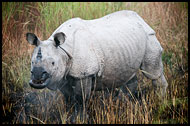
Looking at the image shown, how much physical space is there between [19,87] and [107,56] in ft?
6.72

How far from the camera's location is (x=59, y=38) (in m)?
3.42

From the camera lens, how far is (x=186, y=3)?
6625 millimetres

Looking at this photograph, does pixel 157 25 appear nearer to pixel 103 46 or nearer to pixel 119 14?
pixel 119 14

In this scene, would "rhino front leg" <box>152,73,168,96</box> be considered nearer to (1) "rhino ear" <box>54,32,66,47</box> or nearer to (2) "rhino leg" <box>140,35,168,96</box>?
(2) "rhino leg" <box>140,35,168,96</box>

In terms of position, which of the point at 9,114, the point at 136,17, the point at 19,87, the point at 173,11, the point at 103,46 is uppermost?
the point at 173,11

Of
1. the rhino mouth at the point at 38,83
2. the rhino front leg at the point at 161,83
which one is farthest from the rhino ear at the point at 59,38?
the rhino front leg at the point at 161,83

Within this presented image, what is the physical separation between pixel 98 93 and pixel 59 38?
180 centimetres

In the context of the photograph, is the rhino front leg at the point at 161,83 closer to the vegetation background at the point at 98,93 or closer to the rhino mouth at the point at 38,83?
the vegetation background at the point at 98,93

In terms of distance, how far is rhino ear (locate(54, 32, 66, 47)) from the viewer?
3393 millimetres

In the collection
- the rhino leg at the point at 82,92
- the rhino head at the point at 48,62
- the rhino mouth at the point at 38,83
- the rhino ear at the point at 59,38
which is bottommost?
the rhino leg at the point at 82,92

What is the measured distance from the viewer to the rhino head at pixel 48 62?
321 centimetres

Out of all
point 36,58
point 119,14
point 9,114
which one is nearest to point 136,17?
point 119,14

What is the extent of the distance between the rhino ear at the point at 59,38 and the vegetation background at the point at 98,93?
95 centimetres

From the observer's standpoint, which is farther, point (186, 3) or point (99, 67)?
point (186, 3)
